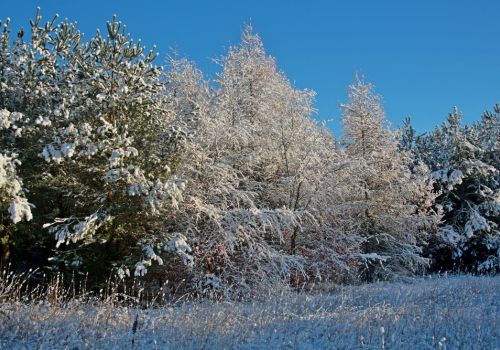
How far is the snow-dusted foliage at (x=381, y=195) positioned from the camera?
16.5 meters

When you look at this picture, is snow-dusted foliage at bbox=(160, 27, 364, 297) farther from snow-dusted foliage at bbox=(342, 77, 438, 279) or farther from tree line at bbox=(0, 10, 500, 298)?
snow-dusted foliage at bbox=(342, 77, 438, 279)

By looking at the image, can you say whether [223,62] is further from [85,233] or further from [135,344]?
[135,344]

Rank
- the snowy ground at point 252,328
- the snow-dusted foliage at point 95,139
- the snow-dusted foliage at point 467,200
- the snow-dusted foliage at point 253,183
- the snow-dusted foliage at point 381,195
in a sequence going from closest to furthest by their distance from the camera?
the snowy ground at point 252,328, the snow-dusted foliage at point 95,139, the snow-dusted foliage at point 253,183, the snow-dusted foliage at point 381,195, the snow-dusted foliage at point 467,200

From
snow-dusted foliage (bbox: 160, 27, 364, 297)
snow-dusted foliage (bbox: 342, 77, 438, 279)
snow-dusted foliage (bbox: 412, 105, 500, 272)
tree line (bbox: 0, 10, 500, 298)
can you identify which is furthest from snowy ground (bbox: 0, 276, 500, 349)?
snow-dusted foliage (bbox: 412, 105, 500, 272)

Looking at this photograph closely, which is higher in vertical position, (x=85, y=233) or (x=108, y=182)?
(x=108, y=182)

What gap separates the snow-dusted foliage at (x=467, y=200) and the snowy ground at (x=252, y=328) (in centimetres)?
1309

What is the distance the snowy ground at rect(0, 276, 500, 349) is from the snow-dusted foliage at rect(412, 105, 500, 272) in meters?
13.1

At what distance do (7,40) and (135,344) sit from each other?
1031 centimetres

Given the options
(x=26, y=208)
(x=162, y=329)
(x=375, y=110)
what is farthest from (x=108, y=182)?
(x=375, y=110)

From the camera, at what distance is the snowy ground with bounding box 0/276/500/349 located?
529cm

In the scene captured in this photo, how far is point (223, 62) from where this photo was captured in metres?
17.1

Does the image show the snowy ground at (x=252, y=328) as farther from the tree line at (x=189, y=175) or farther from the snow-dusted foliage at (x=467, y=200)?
the snow-dusted foliage at (x=467, y=200)

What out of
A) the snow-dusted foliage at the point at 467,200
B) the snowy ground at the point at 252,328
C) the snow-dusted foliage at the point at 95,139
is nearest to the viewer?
the snowy ground at the point at 252,328

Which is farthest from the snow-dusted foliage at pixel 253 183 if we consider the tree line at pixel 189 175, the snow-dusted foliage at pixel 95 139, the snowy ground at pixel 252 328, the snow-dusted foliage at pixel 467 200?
the snow-dusted foliage at pixel 467 200
